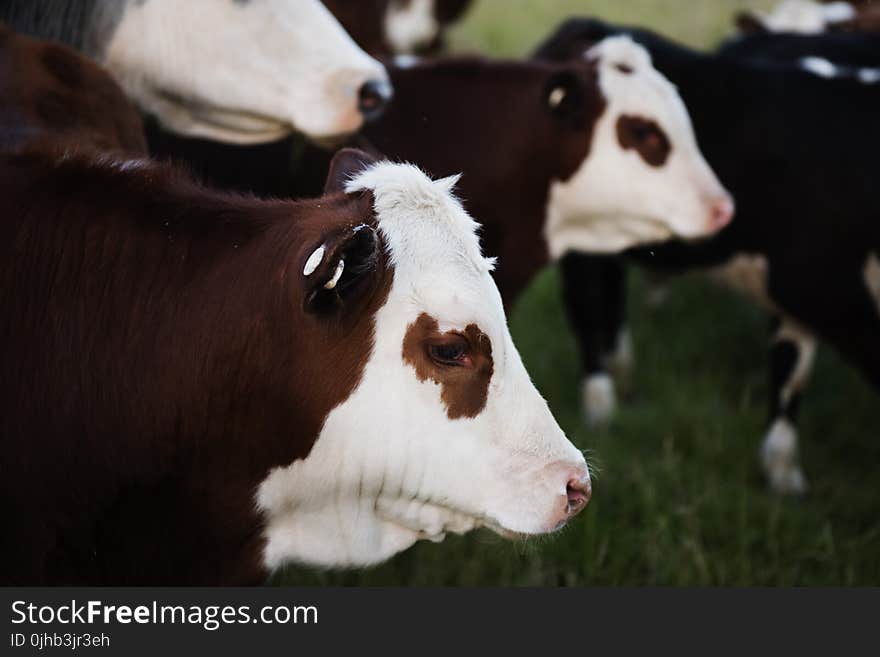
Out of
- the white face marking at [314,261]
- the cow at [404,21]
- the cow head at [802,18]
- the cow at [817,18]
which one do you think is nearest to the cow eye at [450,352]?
the white face marking at [314,261]

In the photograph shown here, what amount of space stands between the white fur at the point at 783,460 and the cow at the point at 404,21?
11.6ft

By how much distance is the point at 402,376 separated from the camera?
2.30 m

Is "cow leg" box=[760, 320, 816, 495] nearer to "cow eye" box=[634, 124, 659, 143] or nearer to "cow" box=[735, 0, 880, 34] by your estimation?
"cow eye" box=[634, 124, 659, 143]

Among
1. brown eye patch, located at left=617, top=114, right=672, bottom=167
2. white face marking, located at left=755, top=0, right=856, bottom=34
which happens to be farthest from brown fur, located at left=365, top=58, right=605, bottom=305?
white face marking, located at left=755, top=0, right=856, bottom=34

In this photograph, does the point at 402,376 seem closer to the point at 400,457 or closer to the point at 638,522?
the point at 400,457

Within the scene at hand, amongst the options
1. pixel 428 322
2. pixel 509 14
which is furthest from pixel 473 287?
pixel 509 14

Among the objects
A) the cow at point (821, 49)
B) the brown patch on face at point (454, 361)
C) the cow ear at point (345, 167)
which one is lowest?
the cow at point (821, 49)

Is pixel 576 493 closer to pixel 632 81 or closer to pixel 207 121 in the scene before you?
pixel 207 121

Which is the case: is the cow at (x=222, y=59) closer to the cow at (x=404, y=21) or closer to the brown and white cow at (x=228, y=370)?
the brown and white cow at (x=228, y=370)

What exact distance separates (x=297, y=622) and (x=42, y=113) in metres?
1.35

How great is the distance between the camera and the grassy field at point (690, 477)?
3.87 m

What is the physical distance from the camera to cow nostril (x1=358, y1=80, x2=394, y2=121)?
3.56 metres

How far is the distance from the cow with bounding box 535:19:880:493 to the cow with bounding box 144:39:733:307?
1.29 ft

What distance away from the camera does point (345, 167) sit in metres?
2.64
